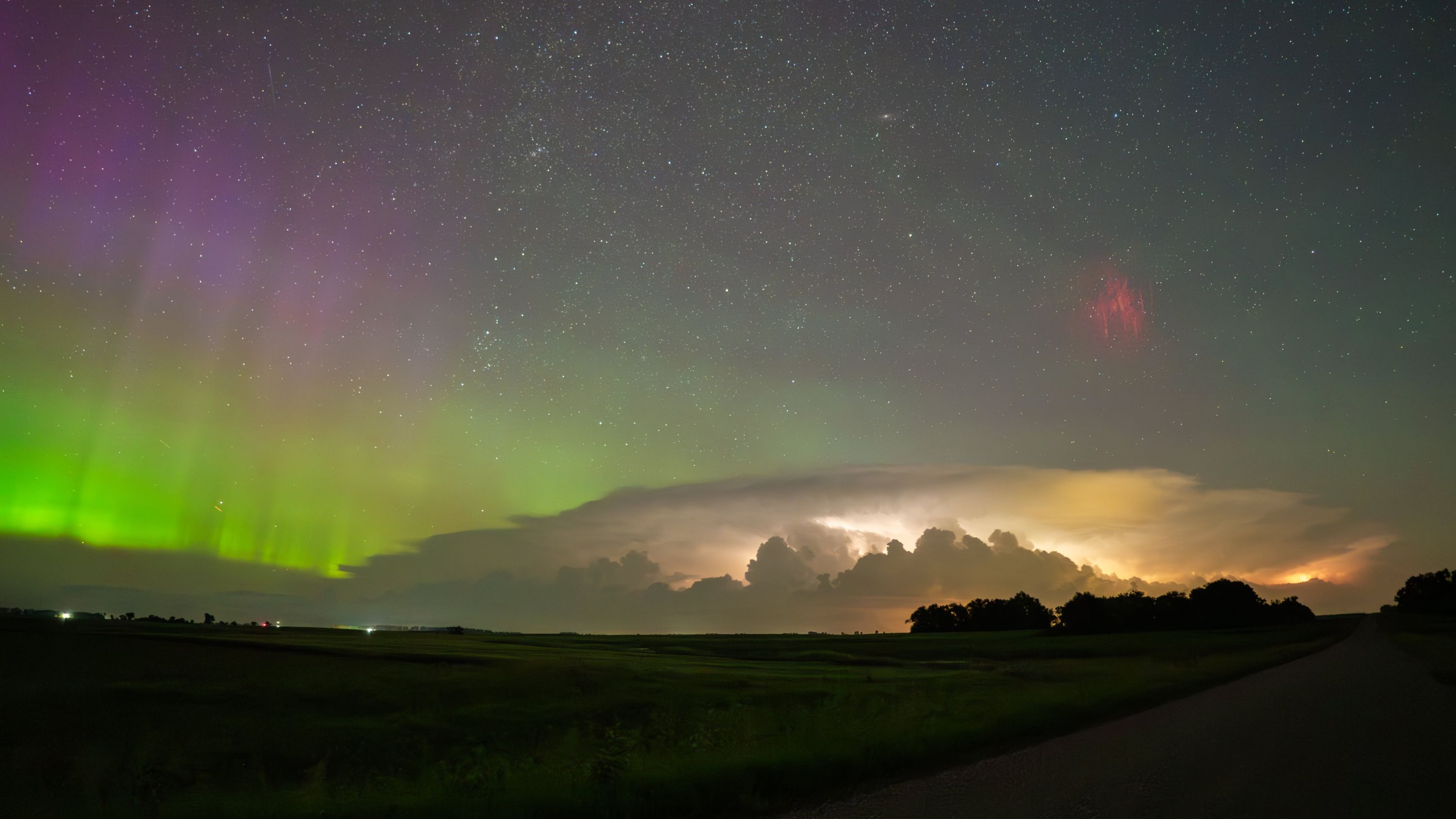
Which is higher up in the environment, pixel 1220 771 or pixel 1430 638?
pixel 1220 771

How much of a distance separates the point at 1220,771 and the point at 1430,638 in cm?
7325

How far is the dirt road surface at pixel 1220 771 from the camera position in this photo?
10.2 m

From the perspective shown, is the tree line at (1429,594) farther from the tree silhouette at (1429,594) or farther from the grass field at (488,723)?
the grass field at (488,723)

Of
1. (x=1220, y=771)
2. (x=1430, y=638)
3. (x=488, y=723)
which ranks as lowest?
(x=488, y=723)

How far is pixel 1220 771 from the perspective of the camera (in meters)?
12.2

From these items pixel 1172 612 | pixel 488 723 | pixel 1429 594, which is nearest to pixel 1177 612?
pixel 1172 612

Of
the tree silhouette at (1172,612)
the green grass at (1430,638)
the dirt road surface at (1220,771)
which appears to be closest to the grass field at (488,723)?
the dirt road surface at (1220,771)

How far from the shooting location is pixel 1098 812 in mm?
9883

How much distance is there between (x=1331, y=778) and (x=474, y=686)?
34.0 meters

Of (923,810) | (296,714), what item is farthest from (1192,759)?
(296,714)

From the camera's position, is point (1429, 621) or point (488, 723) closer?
point (488, 723)

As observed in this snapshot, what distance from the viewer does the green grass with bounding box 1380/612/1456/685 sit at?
33312 mm

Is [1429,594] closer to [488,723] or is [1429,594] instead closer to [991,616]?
[991,616]

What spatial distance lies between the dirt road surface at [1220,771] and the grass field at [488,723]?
1444 millimetres
